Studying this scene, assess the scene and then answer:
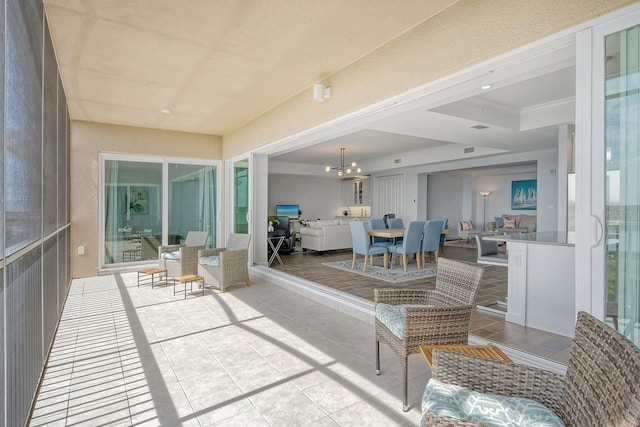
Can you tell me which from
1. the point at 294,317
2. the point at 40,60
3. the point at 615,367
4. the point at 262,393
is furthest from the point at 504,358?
the point at 40,60

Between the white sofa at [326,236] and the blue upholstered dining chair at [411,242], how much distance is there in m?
2.13

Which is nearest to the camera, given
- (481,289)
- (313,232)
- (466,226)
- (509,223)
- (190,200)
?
(481,289)

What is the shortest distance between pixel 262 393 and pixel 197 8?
2.73 m

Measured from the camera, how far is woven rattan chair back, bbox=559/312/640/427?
2.93ft

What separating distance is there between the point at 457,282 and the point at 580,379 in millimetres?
1227

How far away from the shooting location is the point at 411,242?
607cm

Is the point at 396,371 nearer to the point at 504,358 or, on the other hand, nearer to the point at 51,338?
the point at 504,358

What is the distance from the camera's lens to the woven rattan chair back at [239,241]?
5281 millimetres

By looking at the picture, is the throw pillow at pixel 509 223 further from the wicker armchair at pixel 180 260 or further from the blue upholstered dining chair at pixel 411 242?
the wicker armchair at pixel 180 260

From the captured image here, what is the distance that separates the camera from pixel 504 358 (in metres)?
1.69

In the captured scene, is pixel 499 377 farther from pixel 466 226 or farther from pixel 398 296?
pixel 466 226

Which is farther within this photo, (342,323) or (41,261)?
(342,323)

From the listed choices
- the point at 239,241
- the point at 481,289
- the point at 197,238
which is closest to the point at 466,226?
the point at 481,289

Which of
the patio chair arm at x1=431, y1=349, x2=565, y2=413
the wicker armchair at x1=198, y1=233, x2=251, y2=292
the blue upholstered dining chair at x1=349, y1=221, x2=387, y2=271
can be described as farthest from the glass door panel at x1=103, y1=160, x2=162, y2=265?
the patio chair arm at x1=431, y1=349, x2=565, y2=413
